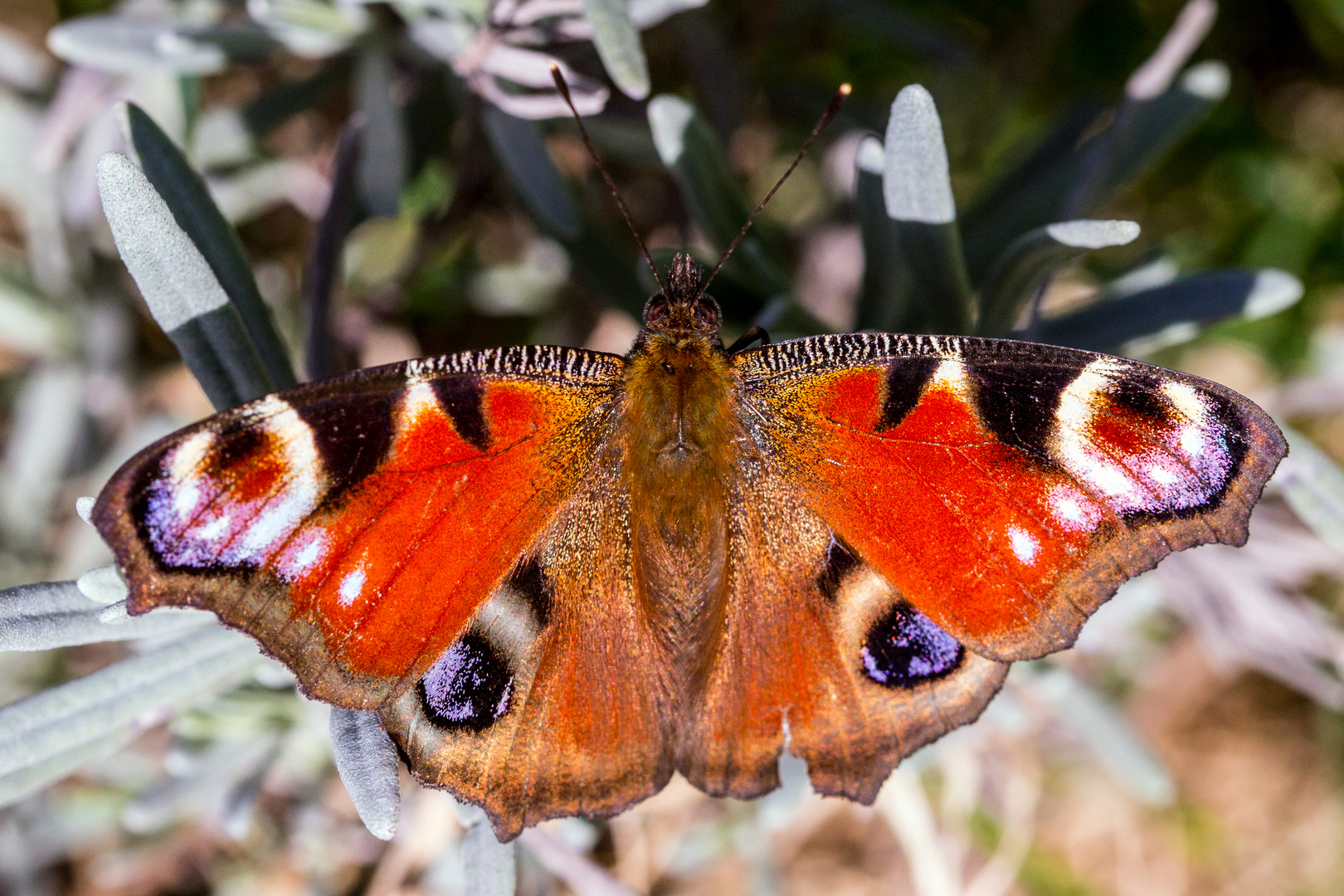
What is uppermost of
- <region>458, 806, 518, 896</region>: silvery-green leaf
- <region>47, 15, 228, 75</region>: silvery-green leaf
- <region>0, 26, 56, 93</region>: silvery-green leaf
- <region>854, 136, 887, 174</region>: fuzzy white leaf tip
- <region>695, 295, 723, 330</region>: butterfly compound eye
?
<region>47, 15, 228, 75</region>: silvery-green leaf

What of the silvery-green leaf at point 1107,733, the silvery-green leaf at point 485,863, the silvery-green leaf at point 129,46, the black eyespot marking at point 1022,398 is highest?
the silvery-green leaf at point 129,46

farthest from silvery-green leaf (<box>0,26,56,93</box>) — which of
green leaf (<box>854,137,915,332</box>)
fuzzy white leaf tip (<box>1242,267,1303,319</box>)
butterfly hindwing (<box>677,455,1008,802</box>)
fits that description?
fuzzy white leaf tip (<box>1242,267,1303,319</box>)

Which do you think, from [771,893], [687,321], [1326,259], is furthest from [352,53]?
[1326,259]

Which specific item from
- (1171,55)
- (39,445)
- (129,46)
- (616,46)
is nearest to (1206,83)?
(1171,55)

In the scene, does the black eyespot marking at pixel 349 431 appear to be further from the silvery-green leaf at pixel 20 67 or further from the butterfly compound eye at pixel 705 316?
the silvery-green leaf at pixel 20 67

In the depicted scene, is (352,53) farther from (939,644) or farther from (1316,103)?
(1316,103)

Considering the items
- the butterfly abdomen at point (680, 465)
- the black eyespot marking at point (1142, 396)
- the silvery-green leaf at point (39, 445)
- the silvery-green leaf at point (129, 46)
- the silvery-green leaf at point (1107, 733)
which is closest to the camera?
the black eyespot marking at point (1142, 396)

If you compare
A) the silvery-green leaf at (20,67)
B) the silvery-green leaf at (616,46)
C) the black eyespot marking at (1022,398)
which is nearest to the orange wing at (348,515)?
the silvery-green leaf at (616,46)

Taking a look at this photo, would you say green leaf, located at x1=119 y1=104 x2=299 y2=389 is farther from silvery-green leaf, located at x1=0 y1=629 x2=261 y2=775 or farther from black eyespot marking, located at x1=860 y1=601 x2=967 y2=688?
black eyespot marking, located at x1=860 y1=601 x2=967 y2=688
